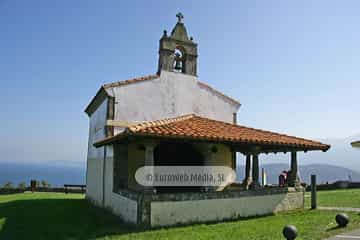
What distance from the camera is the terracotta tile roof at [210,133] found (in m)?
9.34

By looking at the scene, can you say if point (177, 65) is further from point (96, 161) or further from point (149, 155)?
point (149, 155)

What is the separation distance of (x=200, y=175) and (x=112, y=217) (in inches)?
148

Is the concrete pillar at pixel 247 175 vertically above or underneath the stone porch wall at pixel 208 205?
above

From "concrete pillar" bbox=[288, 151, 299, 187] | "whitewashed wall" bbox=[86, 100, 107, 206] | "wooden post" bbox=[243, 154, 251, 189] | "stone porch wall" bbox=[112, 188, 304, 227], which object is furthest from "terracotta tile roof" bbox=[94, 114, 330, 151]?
"whitewashed wall" bbox=[86, 100, 107, 206]

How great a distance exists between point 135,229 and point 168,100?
259 inches

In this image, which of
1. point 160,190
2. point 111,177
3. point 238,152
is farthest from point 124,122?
point 238,152

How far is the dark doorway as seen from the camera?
43.6ft

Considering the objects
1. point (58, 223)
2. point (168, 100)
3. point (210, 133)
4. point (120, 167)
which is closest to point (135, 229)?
point (120, 167)

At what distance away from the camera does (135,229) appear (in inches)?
369

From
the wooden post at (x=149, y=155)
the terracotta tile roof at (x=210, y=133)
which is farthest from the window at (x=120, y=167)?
the wooden post at (x=149, y=155)

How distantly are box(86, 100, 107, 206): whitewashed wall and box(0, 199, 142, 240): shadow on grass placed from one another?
1.11 m

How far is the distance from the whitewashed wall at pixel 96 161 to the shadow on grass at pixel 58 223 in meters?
1.11

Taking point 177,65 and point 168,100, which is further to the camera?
point 177,65

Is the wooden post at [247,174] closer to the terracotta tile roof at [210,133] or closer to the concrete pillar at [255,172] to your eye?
the terracotta tile roof at [210,133]
